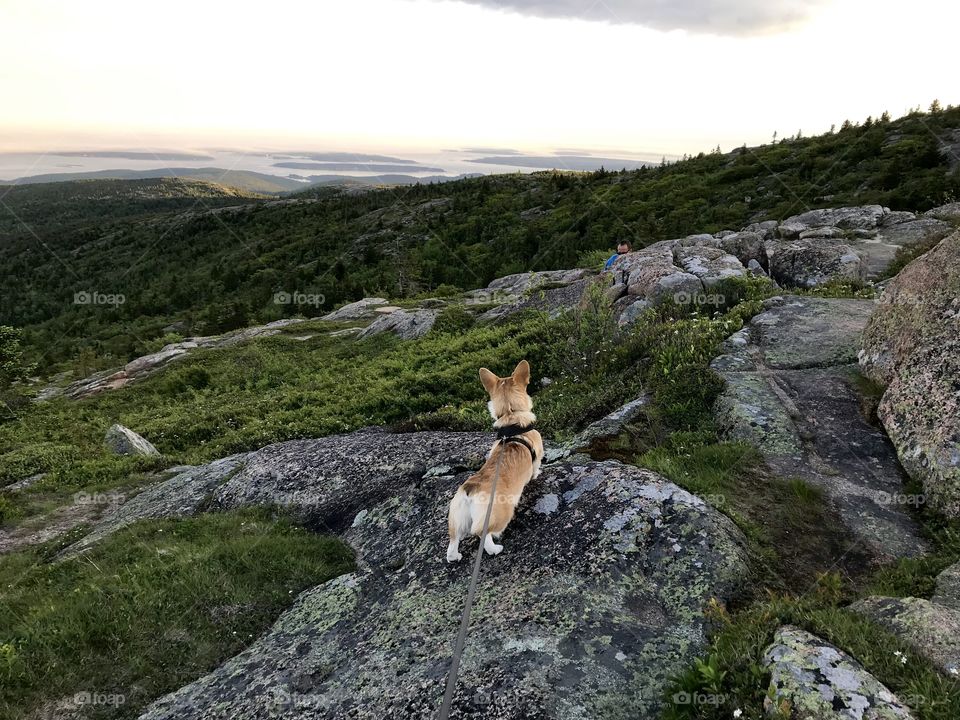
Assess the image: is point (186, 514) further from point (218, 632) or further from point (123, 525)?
point (218, 632)

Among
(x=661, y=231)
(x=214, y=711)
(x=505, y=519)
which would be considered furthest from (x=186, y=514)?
(x=661, y=231)

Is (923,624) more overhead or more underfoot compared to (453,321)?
more overhead

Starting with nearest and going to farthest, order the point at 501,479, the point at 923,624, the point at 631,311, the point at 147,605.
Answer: the point at 923,624
the point at 501,479
the point at 147,605
the point at 631,311

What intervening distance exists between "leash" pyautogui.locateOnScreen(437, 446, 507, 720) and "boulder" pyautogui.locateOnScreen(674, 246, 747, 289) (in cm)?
1243

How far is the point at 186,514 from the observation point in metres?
10.2

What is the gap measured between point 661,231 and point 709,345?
28315 millimetres

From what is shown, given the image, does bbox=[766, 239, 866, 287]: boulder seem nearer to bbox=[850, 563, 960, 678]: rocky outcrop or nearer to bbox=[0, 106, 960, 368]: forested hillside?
bbox=[0, 106, 960, 368]: forested hillside

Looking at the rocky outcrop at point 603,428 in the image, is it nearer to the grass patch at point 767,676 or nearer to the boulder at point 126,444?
the grass patch at point 767,676

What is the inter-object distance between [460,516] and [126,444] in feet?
45.9

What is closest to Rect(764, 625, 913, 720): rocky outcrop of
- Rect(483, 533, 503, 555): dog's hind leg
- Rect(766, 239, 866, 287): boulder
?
Rect(483, 533, 503, 555): dog's hind leg

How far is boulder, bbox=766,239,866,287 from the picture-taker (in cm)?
1800

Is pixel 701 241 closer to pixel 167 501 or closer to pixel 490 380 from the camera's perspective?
pixel 490 380

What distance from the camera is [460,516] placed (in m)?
6.32

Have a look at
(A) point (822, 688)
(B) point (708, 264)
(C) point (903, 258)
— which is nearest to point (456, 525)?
(A) point (822, 688)
